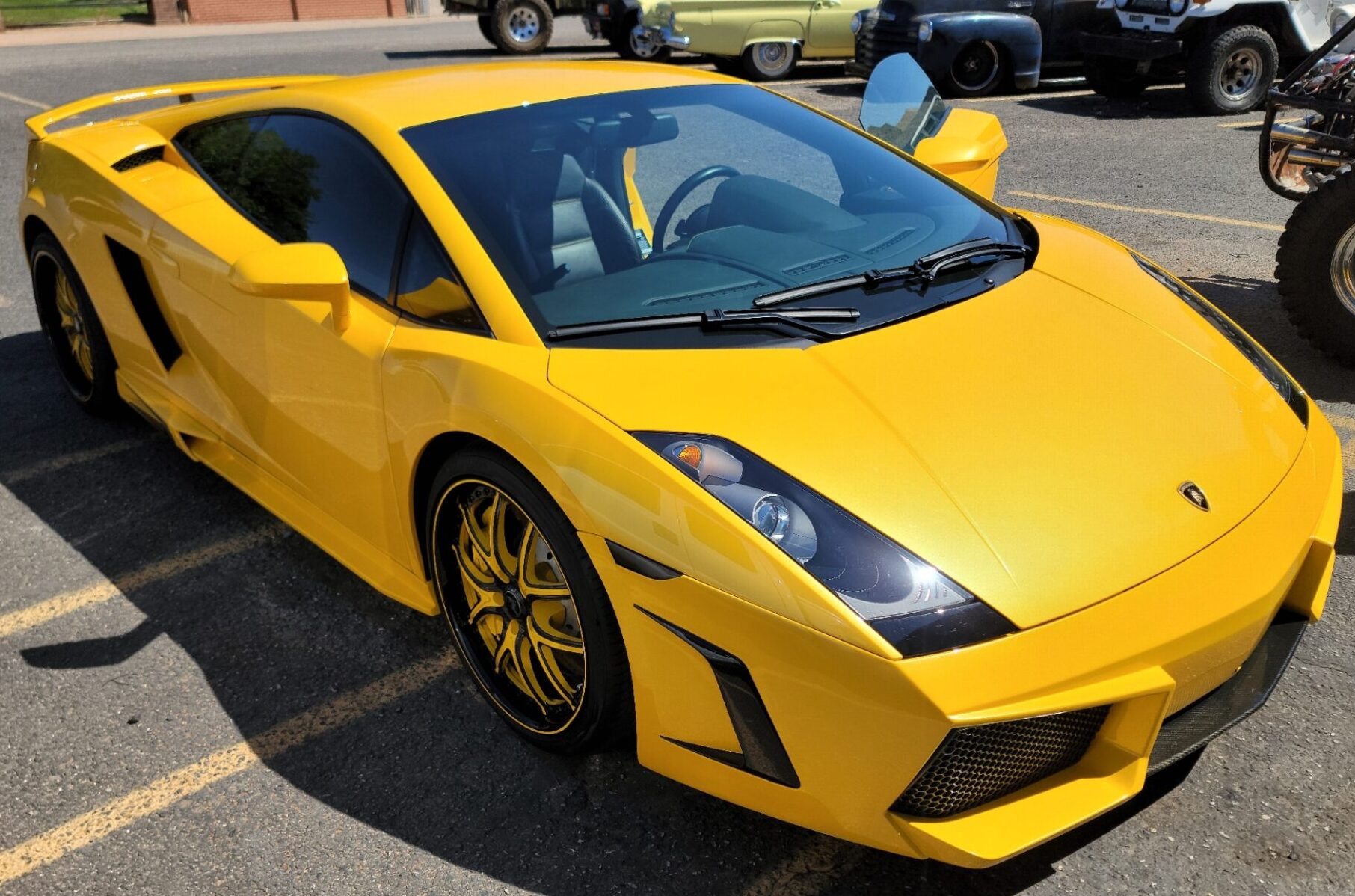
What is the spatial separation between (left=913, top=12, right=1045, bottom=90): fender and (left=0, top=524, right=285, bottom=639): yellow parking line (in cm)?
888

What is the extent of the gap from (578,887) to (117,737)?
120cm

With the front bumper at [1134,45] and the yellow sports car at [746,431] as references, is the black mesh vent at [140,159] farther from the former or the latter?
the front bumper at [1134,45]

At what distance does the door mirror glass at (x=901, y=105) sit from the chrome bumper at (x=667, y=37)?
8901mm

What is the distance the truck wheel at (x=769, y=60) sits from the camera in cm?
1266

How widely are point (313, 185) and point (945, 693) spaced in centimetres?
210

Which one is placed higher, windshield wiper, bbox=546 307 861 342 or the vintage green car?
windshield wiper, bbox=546 307 861 342

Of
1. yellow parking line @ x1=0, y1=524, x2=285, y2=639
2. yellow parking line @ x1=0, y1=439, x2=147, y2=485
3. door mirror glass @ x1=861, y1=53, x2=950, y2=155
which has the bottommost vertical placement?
yellow parking line @ x1=0, y1=439, x2=147, y2=485

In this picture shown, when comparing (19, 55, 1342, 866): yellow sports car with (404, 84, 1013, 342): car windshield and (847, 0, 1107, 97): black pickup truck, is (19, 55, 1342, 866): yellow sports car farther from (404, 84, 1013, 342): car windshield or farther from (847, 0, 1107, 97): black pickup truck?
(847, 0, 1107, 97): black pickup truck

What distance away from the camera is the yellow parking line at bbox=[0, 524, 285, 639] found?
318 centimetres

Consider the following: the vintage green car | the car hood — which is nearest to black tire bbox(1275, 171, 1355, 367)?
the car hood

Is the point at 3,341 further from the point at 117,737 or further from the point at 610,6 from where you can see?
the point at 610,6

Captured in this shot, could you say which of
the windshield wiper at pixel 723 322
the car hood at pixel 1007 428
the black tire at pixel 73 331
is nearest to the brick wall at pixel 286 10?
the black tire at pixel 73 331

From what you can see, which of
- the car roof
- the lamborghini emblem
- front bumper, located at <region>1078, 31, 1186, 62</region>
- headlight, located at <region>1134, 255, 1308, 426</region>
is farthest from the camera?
front bumper, located at <region>1078, 31, 1186, 62</region>

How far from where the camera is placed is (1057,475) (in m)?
2.13
